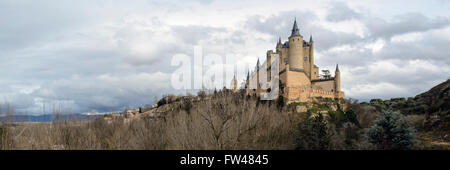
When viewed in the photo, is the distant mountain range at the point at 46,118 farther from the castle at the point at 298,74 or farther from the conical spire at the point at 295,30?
the conical spire at the point at 295,30

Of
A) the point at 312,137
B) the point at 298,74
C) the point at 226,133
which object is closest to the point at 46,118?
the point at 226,133

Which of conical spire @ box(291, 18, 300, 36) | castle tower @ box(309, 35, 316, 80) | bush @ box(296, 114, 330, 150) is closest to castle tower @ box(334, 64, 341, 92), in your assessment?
castle tower @ box(309, 35, 316, 80)

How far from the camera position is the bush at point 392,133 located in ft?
63.0

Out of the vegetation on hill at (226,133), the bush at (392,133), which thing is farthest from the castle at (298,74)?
the bush at (392,133)

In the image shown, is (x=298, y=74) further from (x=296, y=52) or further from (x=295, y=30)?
(x=295, y=30)

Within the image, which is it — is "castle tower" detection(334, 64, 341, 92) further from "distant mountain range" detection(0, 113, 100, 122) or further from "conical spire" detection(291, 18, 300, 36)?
"distant mountain range" detection(0, 113, 100, 122)

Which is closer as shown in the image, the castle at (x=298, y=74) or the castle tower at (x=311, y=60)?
the castle at (x=298, y=74)

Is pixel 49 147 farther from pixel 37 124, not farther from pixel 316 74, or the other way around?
pixel 316 74

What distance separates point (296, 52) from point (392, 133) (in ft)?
129

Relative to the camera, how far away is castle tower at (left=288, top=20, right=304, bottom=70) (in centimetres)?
5778

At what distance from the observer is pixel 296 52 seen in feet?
190

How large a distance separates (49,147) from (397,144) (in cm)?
2315
